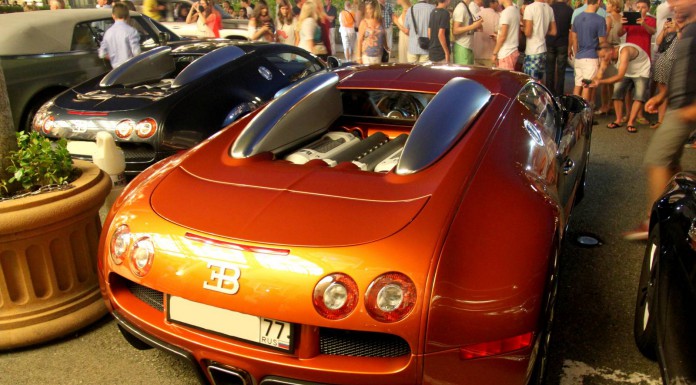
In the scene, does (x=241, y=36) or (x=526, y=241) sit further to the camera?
(x=241, y=36)

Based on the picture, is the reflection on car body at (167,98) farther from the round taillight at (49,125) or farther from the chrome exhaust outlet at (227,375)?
the chrome exhaust outlet at (227,375)

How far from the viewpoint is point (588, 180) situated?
5.73 meters

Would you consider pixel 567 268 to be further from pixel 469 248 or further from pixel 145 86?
pixel 145 86

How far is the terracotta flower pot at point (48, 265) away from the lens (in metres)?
2.94

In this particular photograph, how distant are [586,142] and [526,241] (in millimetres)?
2662

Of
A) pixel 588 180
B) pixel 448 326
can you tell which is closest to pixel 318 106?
pixel 448 326

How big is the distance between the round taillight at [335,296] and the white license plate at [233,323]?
16cm

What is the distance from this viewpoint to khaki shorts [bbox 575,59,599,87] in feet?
26.4

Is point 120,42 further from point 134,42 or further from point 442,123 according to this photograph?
point 442,123

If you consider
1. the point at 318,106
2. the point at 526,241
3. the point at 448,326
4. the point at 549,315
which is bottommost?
the point at 549,315

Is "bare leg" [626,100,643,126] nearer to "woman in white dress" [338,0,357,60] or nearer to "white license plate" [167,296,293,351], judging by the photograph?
"woman in white dress" [338,0,357,60]

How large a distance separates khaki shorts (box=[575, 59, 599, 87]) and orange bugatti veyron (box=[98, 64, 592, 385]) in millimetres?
5792

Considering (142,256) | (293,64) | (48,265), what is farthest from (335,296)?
(293,64)

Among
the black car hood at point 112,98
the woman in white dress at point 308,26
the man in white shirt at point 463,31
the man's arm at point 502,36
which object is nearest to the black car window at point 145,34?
the woman in white dress at point 308,26
